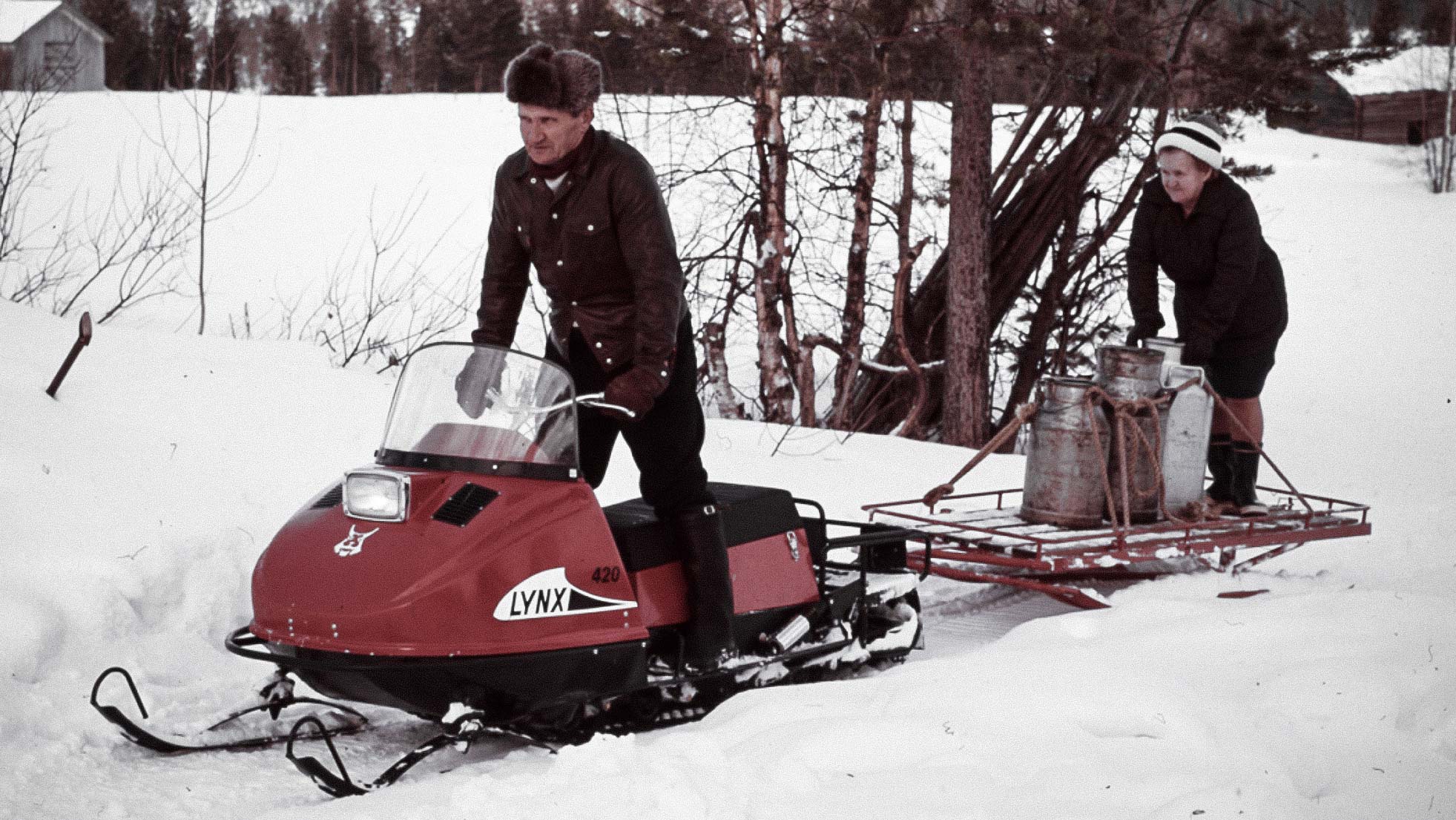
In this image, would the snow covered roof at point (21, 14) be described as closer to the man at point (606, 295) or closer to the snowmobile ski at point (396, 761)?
the man at point (606, 295)

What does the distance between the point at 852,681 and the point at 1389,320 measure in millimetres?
18718

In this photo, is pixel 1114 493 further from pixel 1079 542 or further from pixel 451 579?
pixel 451 579

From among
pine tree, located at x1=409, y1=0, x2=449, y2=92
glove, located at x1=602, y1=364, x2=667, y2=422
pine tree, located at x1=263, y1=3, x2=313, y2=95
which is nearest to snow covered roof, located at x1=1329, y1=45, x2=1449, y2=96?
pine tree, located at x1=409, y1=0, x2=449, y2=92

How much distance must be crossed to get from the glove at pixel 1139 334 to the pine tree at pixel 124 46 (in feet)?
125

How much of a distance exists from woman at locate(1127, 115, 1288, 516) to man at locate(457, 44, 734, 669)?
2.65 m

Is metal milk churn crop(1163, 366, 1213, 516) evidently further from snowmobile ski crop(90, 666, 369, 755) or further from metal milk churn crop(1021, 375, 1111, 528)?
snowmobile ski crop(90, 666, 369, 755)

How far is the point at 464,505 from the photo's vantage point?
3357 mm

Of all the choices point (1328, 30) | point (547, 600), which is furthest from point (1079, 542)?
point (1328, 30)

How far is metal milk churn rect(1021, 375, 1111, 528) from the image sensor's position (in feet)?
17.3

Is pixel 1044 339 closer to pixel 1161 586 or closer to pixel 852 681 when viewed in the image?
pixel 1161 586

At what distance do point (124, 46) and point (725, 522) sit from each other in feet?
135

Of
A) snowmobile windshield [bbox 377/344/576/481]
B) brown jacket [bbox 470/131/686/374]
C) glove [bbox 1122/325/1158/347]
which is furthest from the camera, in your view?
glove [bbox 1122/325/1158/347]

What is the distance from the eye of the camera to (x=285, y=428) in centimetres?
599

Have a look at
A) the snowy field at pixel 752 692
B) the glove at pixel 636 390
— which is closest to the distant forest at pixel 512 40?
the snowy field at pixel 752 692
